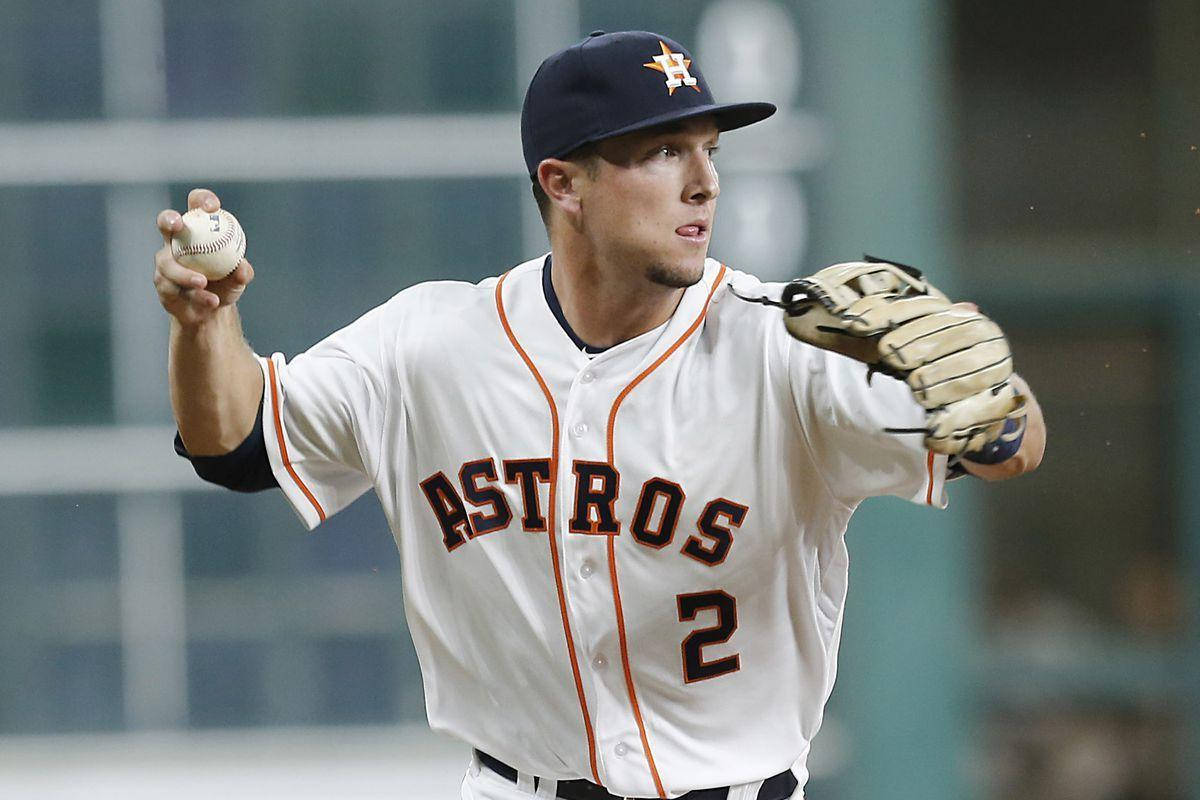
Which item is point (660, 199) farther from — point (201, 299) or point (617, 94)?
point (201, 299)

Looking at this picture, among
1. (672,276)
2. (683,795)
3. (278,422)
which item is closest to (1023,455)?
(672,276)

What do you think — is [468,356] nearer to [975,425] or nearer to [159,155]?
[975,425]

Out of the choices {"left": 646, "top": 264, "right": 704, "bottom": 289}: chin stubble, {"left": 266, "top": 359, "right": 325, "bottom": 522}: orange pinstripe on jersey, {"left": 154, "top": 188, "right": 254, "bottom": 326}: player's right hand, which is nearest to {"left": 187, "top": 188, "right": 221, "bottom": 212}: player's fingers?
{"left": 154, "top": 188, "right": 254, "bottom": 326}: player's right hand

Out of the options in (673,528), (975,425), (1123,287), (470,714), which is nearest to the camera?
(975,425)

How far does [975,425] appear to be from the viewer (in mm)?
2078

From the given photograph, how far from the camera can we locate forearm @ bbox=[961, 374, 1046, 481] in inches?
86.2

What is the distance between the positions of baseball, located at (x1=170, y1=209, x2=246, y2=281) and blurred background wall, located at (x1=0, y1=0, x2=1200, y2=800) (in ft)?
11.3

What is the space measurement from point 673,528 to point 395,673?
3.58 metres

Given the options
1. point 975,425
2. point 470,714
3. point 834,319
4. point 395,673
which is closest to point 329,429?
point 470,714

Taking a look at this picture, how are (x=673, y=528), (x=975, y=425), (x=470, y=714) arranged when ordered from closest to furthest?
(x=975, y=425) < (x=673, y=528) < (x=470, y=714)

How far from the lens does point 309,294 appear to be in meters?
5.95

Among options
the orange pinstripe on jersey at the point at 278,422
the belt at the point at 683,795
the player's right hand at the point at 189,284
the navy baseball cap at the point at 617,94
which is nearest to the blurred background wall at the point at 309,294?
the belt at the point at 683,795

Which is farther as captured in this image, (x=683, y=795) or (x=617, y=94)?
A: (x=683, y=795)

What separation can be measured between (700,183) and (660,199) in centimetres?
6
